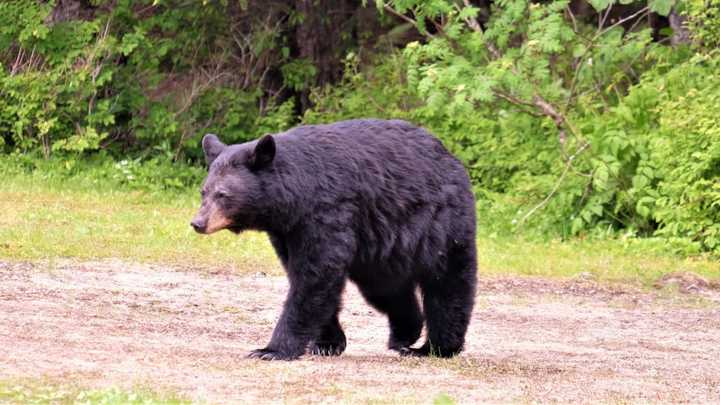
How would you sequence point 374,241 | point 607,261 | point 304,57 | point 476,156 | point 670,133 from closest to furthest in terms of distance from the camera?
point 374,241 → point 607,261 → point 670,133 → point 476,156 → point 304,57

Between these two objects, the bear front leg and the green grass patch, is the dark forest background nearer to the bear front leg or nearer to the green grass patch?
the green grass patch

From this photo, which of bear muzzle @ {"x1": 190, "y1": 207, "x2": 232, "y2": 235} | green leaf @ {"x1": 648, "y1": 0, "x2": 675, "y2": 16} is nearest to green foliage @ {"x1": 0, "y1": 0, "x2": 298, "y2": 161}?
green leaf @ {"x1": 648, "y1": 0, "x2": 675, "y2": 16}

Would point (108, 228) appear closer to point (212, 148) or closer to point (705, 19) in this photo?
point (705, 19)

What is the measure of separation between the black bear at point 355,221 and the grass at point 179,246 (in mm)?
4893

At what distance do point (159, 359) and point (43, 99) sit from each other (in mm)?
12546

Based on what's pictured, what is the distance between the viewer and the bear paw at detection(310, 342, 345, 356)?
9297 millimetres

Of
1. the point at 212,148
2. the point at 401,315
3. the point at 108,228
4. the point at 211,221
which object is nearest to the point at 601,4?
the point at 108,228

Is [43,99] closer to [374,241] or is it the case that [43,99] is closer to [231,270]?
[231,270]

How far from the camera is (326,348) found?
9328 mm

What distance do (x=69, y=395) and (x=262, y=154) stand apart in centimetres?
208

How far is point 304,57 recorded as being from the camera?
2214cm

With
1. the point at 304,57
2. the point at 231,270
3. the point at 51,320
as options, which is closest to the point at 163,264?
the point at 231,270

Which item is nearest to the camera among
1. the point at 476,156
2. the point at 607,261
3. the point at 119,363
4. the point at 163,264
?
the point at 119,363

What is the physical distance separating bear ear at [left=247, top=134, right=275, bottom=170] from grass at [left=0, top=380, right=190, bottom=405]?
1768 mm
